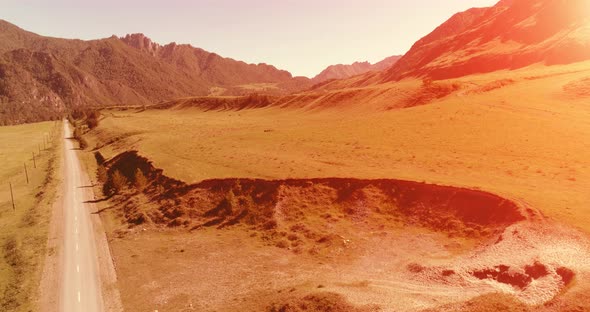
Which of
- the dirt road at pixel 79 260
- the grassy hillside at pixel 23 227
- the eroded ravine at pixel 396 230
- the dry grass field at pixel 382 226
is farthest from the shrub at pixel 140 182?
the grassy hillside at pixel 23 227

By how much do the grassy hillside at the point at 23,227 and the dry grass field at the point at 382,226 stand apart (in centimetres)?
773

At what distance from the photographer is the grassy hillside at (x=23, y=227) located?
1362 inches

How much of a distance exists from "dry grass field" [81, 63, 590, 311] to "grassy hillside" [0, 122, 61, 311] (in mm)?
7727

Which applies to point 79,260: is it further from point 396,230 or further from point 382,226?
point 396,230

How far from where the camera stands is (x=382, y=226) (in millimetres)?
40688

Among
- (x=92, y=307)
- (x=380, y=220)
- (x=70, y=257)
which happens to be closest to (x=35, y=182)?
(x=70, y=257)

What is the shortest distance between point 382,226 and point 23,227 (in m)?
47.0

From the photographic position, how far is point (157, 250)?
4212 cm

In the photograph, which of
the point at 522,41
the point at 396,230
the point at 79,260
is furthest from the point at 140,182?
the point at 522,41

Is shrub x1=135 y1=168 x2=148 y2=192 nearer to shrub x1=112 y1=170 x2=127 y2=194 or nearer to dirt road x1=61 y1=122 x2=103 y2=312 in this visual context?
shrub x1=112 y1=170 x2=127 y2=194

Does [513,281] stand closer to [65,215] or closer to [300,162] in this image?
[300,162]

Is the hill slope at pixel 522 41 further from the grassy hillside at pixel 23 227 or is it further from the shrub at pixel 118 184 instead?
the grassy hillside at pixel 23 227

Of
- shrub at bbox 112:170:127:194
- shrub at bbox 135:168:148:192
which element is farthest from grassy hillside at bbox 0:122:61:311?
shrub at bbox 135:168:148:192

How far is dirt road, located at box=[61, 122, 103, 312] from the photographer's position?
32.7 metres
